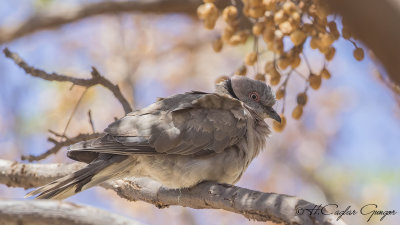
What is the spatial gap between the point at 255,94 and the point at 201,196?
54.8 inches

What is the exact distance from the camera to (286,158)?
776 centimetres

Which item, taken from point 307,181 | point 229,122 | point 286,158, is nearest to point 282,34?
point 229,122

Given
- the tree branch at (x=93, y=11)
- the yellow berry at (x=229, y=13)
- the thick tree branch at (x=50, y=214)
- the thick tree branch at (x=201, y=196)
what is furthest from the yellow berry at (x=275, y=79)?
the thick tree branch at (x=50, y=214)

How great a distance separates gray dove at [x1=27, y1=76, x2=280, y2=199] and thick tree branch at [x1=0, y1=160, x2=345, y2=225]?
4.6 inches

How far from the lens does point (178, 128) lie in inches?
151

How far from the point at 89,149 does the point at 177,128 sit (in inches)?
25.5

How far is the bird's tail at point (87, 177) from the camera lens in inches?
130

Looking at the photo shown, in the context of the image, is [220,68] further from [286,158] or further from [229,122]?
[229,122]

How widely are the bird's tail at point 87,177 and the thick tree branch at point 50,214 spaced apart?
1357 mm

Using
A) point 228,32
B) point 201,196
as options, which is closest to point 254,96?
point 228,32

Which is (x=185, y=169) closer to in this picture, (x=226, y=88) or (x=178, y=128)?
(x=178, y=128)

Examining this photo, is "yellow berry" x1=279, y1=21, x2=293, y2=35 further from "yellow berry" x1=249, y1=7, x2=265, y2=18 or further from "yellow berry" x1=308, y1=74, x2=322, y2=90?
"yellow berry" x1=308, y1=74, x2=322, y2=90

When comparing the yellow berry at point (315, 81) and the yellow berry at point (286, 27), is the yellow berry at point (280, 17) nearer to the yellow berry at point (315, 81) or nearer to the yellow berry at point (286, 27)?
the yellow berry at point (286, 27)

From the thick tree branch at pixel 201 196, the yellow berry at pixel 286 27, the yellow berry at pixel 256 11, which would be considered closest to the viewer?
the thick tree branch at pixel 201 196
